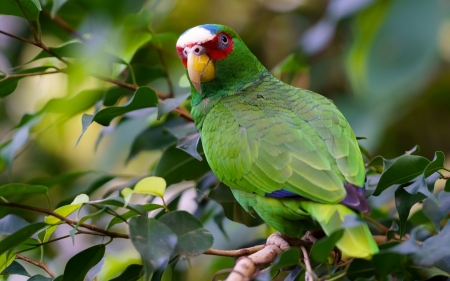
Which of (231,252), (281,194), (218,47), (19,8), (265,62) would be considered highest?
(19,8)

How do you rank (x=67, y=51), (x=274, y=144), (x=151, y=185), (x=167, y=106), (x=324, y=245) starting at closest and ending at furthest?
(x=324, y=245), (x=151, y=185), (x=274, y=144), (x=167, y=106), (x=67, y=51)

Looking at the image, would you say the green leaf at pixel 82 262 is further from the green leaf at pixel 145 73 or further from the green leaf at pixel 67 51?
the green leaf at pixel 145 73

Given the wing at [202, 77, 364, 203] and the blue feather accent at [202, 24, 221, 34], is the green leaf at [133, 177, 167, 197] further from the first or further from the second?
the blue feather accent at [202, 24, 221, 34]

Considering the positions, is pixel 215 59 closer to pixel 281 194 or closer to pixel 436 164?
pixel 281 194

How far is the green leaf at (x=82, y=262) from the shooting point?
49.3 inches

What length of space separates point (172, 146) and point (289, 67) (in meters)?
0.63

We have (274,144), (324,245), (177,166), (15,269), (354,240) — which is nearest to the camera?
(324,245)

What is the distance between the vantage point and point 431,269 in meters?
1.12

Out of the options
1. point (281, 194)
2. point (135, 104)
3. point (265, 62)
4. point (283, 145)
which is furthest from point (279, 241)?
point (265, 62)

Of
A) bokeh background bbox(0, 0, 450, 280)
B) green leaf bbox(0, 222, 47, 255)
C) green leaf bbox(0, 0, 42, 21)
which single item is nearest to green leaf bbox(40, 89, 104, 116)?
bokeh background bbox(0, 0, 450, 280)

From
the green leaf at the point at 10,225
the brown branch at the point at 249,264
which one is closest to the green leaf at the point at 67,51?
the green leaf at the point at 10,225

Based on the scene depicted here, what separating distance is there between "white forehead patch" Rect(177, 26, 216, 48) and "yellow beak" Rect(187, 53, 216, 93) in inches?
1.9

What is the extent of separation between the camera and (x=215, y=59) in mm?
1850

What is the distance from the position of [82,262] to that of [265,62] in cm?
285
